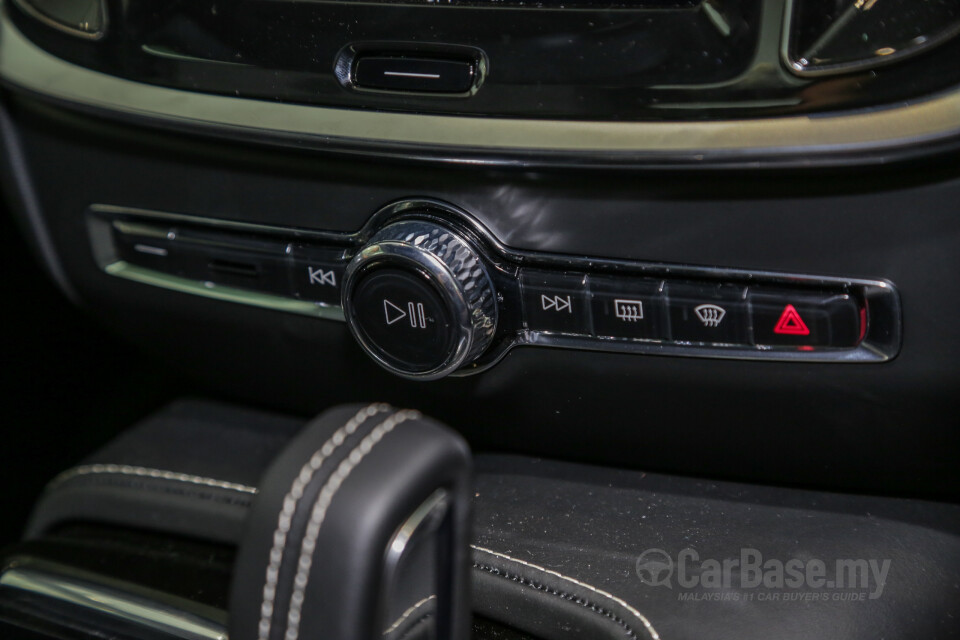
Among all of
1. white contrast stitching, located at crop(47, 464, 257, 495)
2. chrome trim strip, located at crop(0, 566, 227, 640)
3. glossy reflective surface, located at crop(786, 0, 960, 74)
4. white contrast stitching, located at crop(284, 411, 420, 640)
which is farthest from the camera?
white contrast stitching, located at crop(47, 464, 257, 495)

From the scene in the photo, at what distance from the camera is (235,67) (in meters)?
0.56

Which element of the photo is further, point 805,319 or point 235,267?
point 235,267

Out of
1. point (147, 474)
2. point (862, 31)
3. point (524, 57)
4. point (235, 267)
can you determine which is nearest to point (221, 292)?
point (235, 267)

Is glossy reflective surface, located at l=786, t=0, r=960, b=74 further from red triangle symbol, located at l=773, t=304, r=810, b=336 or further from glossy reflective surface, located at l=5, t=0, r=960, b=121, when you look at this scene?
red triangle symbol, located at l=773, t=304, r=810, b=336

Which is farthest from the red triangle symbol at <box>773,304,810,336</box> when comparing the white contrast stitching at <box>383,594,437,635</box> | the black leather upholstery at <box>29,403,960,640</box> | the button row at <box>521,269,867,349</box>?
the white contrast stitching at <box>383,594,437,635</box>

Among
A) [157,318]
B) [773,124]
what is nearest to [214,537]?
[157,318]

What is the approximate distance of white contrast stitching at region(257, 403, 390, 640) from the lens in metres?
0.31

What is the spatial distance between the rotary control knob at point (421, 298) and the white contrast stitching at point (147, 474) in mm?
157

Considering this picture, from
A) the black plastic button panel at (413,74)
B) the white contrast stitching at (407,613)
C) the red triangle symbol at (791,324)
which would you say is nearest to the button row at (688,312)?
the red triangle symbol at (791,324)

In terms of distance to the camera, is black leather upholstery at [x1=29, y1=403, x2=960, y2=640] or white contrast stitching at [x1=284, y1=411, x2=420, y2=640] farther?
black leather upholstery at [x1=29, y1=403, x2=960, y2=640]

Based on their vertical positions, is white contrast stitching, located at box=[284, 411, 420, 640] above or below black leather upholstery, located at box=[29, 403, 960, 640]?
above

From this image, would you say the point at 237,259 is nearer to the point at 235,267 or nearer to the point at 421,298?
the point at 235,267

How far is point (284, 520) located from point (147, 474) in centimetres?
38

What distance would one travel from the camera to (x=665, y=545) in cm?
52
